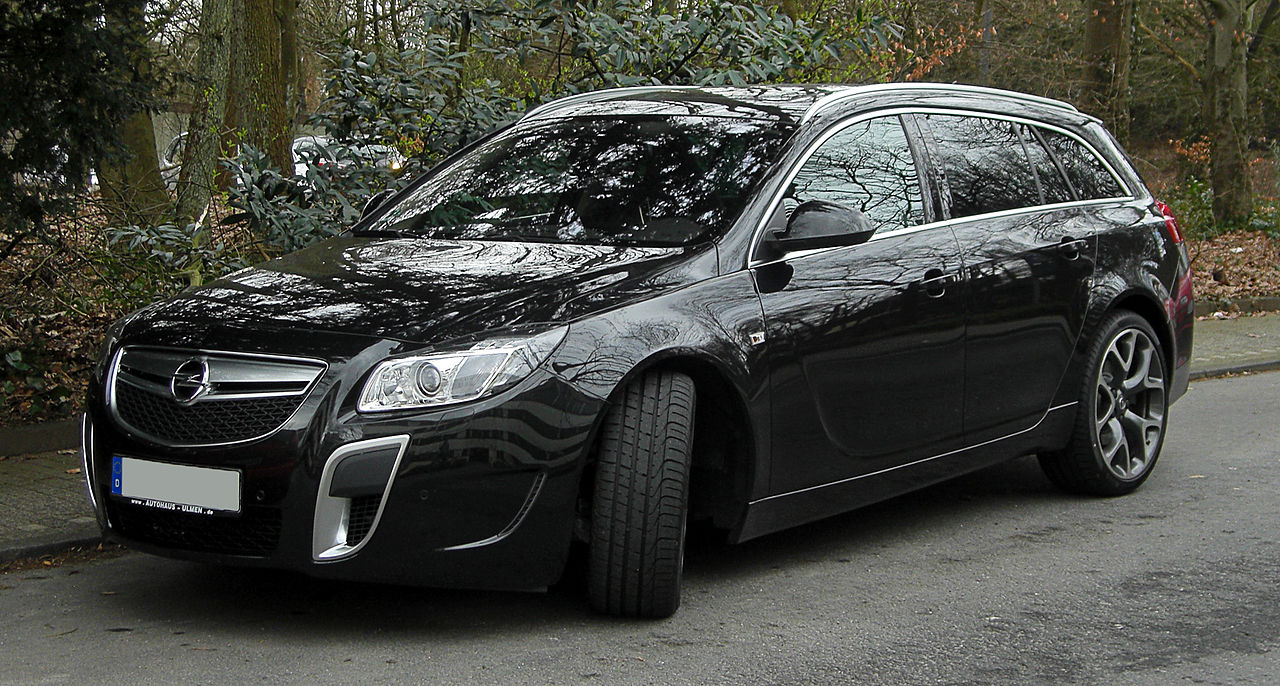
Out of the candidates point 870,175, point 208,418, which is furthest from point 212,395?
point 870,175

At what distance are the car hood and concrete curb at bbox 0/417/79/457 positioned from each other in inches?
110

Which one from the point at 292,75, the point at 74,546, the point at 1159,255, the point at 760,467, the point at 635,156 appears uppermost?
the point at 292,75

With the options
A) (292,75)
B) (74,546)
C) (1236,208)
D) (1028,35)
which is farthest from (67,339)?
(1028,35)

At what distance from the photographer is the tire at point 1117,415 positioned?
614 cm

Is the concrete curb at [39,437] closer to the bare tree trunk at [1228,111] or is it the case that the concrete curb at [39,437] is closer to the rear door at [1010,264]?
the rear door at [1010,264]

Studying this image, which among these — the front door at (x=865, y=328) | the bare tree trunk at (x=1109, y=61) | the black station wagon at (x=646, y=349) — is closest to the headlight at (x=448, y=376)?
the black station wagon at (x=646, y=349)

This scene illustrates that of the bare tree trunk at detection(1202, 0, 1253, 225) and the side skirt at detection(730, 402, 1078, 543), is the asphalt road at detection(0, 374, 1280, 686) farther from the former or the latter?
the bare tree trunk at detection(1202, 0, 1253, 225)

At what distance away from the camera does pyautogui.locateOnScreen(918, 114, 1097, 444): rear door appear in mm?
5500

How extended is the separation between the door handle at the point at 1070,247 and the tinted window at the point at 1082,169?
1.31 ft

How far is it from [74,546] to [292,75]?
1343cm

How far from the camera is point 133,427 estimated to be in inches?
167

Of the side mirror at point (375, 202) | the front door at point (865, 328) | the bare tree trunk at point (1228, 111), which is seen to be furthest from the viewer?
the bare tree trunk at point (1228, 111)

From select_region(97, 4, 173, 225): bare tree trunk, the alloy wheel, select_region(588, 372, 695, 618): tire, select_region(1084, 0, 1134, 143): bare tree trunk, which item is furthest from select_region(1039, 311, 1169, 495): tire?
select_region(1084, 0, 1134, 143): bare tree trunk

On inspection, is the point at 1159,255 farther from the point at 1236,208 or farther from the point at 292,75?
the point at 1236,208
